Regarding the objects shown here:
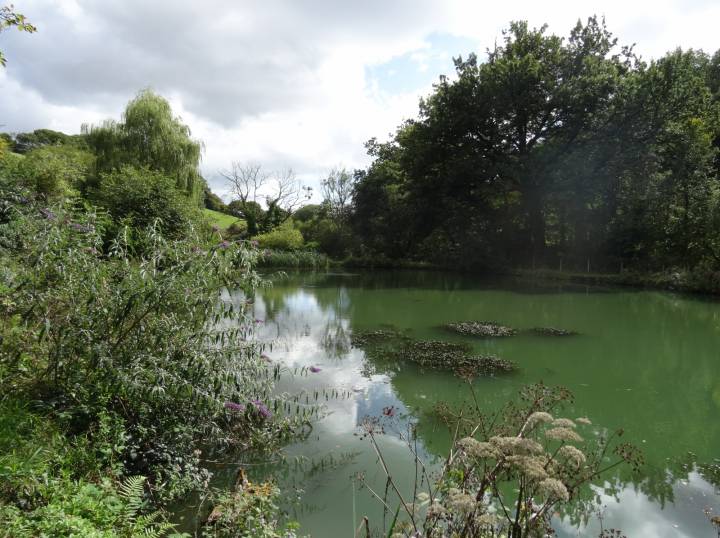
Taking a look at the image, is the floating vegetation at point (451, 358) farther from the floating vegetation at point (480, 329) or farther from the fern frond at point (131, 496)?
the fern frond at point (131, 496)

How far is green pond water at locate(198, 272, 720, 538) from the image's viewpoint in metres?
3.61

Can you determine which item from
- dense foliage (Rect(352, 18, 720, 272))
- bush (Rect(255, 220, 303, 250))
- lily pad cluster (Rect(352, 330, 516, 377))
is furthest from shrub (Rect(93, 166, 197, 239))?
bush (Rect(255, 220, 303, 250))

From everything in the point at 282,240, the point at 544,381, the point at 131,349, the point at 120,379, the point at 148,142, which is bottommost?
the point at 544,381

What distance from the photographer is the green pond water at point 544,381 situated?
3.61 meters

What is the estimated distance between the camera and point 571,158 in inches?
821

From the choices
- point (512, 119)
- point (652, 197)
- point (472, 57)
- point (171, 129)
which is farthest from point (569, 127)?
point (171, 129)

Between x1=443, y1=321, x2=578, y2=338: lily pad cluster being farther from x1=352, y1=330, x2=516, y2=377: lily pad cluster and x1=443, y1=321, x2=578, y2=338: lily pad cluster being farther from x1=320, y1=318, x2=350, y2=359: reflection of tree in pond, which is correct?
x1=320, y1=318, x2=350, y2=359: reflection of tree in pond

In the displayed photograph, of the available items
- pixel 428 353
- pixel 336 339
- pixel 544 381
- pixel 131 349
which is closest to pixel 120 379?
pixel 131 349

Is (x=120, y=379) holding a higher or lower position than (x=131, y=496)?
higher

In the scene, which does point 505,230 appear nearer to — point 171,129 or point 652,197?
point 652,197

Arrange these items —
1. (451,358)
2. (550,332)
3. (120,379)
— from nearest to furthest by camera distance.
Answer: (120,379) < (451,358) < (550,332)

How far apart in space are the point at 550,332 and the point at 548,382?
12.9 ft

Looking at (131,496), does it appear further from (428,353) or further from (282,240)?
(282,240)

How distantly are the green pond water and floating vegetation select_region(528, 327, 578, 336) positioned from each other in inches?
11.6
